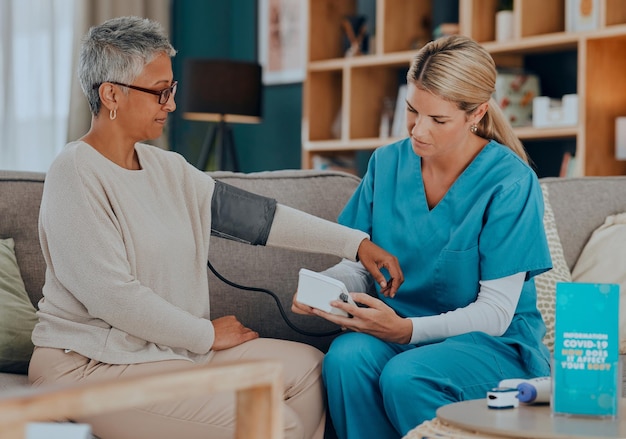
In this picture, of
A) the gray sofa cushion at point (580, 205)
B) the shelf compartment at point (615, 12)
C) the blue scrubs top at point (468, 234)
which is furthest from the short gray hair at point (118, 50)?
the shelf compartment at point (615, 12)

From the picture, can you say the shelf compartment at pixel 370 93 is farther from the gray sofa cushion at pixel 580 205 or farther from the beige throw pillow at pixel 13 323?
the beige throw pillow at pixel 13 323

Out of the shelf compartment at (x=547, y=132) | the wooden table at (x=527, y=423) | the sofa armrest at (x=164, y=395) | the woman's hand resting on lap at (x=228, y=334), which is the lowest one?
the woman's hand resting on lap at (x=228, y=334)

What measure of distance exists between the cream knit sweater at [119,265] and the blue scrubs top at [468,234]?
0.43 meters

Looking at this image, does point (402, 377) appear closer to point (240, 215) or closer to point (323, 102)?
point (240, 215)

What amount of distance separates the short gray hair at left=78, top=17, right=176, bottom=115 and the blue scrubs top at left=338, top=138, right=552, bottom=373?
1.97ft

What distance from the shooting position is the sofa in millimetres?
2109

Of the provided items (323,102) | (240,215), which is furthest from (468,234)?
(323,102)

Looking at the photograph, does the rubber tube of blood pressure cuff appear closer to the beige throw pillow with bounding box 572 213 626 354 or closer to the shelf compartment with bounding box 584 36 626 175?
the beige throw pillow with bounding box 572 213 626 354

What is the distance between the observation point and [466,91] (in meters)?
1.97

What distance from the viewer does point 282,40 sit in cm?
547

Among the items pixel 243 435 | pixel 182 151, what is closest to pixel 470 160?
pixel 243 435

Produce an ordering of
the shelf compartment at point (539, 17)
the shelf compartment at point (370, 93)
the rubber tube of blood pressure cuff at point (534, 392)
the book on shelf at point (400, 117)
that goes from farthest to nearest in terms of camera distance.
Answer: the shelf compartment at point (370, 93) < the book on shelf at point (400, 117) < the shelf compartment at point (539, 17) < the rubber tube of blood pressure cuff at point (534, 392)

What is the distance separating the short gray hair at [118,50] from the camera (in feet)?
6.06

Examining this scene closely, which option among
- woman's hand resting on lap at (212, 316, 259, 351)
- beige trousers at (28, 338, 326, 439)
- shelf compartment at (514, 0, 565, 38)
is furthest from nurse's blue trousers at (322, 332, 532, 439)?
shelf compartment at (514, 0, 565, 38)
